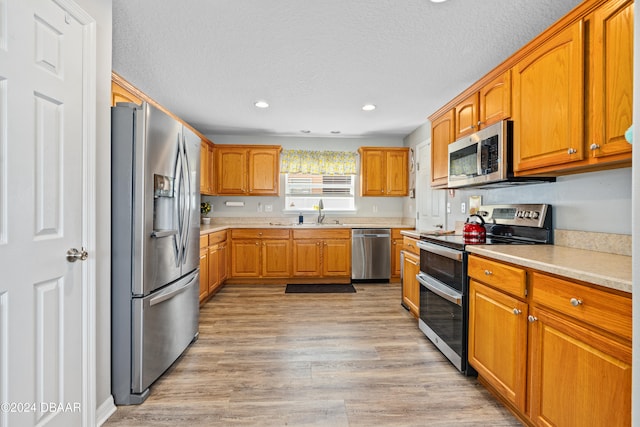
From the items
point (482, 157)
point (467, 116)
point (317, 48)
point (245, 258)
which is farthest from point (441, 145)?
point (245, 258)

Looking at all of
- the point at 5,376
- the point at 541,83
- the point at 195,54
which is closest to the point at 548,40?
the point at 541,83

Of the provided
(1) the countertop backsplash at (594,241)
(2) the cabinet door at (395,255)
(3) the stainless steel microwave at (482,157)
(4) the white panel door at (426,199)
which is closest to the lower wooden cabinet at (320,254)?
(2) the cabinet door at (395,255)

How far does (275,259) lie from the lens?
4.71 metres

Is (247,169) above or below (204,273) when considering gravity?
above

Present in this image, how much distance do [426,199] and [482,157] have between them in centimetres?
217

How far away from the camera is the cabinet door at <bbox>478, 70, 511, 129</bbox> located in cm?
216

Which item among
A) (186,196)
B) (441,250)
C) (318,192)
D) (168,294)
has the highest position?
(318,192)

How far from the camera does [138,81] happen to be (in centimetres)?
300

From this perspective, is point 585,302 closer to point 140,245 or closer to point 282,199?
point 140,245

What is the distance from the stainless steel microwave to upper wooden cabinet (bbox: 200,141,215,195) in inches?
129

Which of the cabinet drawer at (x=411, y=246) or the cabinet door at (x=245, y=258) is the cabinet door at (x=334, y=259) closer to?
the cabinet door at (x=245, y=258)

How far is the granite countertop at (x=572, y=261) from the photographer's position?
3.74ft

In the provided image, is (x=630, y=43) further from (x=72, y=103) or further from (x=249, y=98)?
(x=249, y=98)

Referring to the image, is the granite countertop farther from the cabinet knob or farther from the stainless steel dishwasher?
the stainless steel dishwasher
